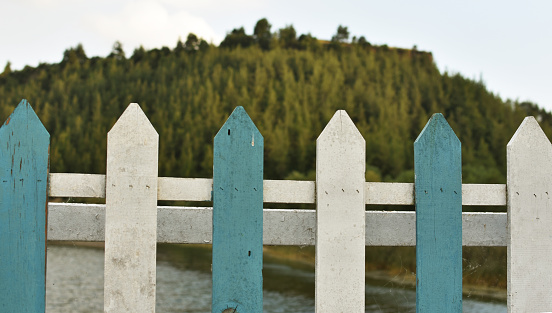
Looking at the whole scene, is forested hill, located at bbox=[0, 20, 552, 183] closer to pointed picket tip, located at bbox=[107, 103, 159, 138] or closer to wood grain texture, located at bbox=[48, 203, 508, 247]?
wood grain texture, located at bbox=[48, 203, 508, 247]

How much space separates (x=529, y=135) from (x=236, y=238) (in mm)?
1387

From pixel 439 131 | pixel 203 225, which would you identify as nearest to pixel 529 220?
pixel 439 131

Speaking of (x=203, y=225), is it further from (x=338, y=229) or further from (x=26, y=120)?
(x=26, y=120)

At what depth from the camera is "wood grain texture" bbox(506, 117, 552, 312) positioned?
7.11 feet

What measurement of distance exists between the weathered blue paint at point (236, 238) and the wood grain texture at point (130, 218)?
241 mm

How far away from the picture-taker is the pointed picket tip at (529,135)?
87.0 inches

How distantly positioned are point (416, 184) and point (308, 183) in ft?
1.51

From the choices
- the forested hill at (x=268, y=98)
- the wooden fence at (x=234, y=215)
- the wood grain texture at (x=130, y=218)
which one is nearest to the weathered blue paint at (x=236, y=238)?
the wooden fence at (x=234, y=215)

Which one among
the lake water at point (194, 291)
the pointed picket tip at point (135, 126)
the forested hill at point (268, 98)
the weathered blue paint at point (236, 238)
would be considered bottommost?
the lake water at point (194, 291)

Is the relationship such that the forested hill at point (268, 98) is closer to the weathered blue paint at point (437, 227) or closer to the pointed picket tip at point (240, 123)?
the weathered blue paint at point (437, 227)

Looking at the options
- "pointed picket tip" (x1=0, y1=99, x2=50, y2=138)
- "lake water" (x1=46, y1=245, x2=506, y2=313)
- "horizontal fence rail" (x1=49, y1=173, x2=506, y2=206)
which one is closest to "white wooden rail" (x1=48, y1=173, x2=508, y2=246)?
"horizontal fence rail" (x1=49, y1=173, x2=506, y2=206)

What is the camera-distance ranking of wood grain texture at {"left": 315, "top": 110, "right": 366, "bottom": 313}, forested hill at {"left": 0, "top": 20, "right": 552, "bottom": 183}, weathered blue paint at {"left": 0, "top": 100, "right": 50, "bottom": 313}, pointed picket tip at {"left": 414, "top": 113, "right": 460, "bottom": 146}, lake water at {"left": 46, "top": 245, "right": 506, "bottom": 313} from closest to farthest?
weathered blue paint at {"left": 0, "top": 100, "right": 50, "bottom": 313}, wood grain texture at {"left": 315, "top": 110, "right": 366, "bottom": 313}, pointed picket tip at {"left": 414, "top": 113, "right": 460, "bottom": 146}, lake water at {"left": 46, "top": 245, "right": 506, "bottom": 313}, forested hill at {"left": 0, "top": 20, "right": 552, "bottom": 183}

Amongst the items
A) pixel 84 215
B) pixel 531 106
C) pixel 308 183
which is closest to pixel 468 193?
pixel 308 183

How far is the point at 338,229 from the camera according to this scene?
1.99m
